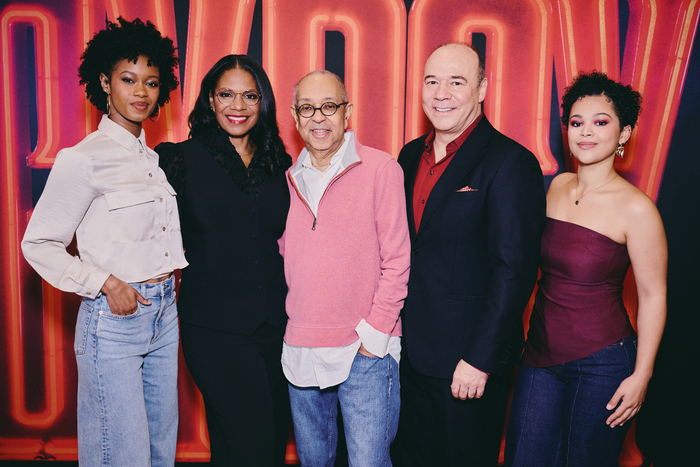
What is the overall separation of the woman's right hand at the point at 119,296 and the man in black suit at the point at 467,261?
1.13 meters

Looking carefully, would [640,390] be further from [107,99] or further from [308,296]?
[107,99]

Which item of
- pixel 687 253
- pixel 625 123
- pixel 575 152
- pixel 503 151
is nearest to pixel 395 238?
pixel 503 151

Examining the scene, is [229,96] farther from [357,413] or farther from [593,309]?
[593,309]

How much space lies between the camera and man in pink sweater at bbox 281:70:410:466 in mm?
1710

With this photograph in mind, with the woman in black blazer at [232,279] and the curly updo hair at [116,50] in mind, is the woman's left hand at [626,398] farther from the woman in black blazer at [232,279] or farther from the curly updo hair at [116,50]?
the curly updo hair at [116,50]

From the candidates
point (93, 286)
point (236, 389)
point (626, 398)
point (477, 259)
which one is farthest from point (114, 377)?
point (626, 398)

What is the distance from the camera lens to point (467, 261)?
5.51 ft

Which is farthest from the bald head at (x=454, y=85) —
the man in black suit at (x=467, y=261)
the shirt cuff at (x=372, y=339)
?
the shirt cuff at (x=372, y=339)

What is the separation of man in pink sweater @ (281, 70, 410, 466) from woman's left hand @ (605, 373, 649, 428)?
870mm

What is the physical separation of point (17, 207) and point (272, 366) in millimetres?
2145

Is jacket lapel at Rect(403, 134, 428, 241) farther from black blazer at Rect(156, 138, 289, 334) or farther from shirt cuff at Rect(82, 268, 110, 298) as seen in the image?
shirt cuff at Rect(82, 268, 110, 298)

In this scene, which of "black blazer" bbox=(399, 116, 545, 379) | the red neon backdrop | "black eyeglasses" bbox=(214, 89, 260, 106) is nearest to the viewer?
"black blazer" bbox=(399, 116, 545, 379)

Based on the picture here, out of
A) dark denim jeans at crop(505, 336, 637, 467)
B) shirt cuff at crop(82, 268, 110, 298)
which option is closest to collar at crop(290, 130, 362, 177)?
shirt cuff at crop(82, 268, 110, 298)

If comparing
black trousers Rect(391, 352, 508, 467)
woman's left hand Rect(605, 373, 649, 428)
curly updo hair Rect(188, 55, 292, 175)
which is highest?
curly updo hair Rect(188, 55, 292, 175)
